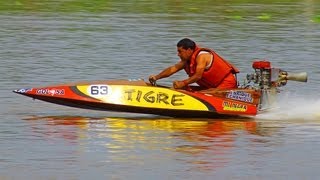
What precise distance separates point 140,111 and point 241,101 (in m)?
1.39

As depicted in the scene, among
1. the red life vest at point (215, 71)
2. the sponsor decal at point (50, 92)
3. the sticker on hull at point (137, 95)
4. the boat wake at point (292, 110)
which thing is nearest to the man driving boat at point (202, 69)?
the red life vest at point (215, 71)

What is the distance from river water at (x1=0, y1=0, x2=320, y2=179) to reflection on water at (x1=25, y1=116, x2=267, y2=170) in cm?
1

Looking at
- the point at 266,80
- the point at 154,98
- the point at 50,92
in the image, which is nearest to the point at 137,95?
the point at 154,98

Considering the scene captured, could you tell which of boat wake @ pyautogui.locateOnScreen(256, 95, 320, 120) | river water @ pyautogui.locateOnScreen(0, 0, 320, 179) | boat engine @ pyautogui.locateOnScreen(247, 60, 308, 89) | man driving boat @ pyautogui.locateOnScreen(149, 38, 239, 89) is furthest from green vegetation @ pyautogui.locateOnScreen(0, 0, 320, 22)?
man driving boat @ pyautogui.locateOnScreen(149, 38, 239, 89)

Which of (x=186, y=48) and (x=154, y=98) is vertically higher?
(x=186, y=48)

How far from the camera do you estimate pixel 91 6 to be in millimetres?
40188

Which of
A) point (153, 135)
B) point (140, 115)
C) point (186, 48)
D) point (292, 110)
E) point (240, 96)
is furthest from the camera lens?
point (292, 110)

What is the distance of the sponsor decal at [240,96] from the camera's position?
1733 cm

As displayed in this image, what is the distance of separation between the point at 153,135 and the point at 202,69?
173 centimetres

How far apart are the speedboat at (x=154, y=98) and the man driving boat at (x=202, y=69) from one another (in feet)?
0.50

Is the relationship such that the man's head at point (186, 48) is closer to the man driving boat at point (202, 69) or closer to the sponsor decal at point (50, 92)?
the man driving boat at point (202, 69)

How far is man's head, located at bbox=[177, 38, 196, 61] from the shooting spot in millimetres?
17188

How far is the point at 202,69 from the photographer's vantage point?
1725 centimetres

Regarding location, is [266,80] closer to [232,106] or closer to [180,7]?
[232,106]
